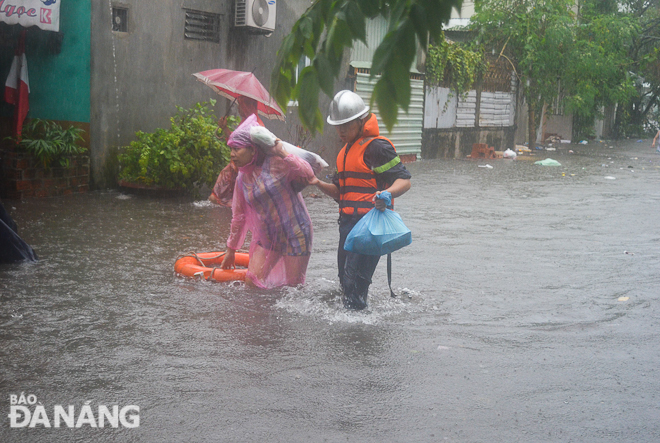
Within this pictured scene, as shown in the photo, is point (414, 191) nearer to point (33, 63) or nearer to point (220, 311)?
point (33, 63)

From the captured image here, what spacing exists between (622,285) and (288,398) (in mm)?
4070

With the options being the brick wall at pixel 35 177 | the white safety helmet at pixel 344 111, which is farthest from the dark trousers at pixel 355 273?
the brick wall at pixel 35 177

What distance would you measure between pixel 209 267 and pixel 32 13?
5.40m

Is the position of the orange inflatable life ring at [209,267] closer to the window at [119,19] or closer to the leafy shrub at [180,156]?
the leafy shrub at [180,156]

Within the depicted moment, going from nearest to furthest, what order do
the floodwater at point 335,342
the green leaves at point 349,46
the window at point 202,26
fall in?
the green leaves at point 349,46, the floodwater at point 335,342, the window at point 202,26

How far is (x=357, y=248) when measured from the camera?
503 centimetres

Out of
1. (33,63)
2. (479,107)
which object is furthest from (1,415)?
(479,107)

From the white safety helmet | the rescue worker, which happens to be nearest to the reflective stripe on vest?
the rescue worker

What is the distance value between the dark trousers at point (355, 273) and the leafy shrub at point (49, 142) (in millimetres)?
6434

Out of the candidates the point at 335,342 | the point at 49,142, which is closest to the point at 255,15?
the point at 49,142

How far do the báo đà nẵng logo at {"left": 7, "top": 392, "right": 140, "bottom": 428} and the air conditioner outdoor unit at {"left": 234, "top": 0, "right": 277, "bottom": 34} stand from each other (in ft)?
34.7

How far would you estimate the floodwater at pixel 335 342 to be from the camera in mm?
3537

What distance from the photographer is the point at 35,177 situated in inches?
408

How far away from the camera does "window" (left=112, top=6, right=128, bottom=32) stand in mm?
11250
